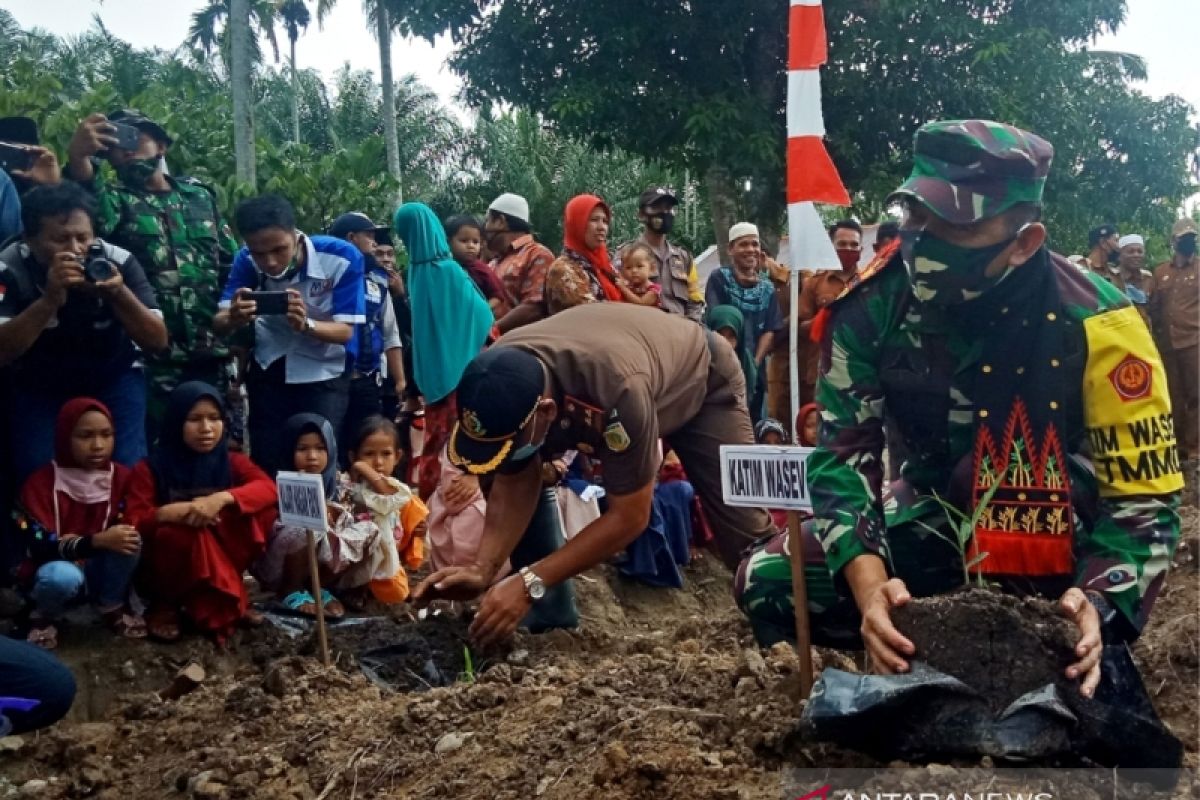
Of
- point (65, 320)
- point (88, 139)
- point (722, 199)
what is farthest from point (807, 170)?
point (722, 199)

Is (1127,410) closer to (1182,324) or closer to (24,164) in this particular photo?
(24,164)

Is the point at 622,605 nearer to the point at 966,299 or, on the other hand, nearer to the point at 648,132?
the point at 966,299

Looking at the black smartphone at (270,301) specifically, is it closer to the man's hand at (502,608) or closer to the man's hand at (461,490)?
the man's hand at (461,490)

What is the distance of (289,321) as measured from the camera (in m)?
5.00

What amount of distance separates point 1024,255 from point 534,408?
1486 millimetres

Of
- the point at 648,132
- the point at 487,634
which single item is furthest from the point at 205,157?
the point at 487,634

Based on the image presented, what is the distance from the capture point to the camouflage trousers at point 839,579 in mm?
2781

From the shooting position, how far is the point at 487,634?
12.1 feet

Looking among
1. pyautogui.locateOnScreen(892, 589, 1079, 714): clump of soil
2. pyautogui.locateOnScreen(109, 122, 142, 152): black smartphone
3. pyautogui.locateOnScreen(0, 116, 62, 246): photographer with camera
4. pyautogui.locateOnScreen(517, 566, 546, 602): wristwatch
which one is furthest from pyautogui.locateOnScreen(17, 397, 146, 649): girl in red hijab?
pyautogui.locateOnScreen(892, 589, 1079, 714): clump of soil

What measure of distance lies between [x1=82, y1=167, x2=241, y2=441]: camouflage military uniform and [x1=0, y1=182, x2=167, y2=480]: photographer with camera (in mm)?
275

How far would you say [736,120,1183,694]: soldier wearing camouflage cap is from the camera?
2.36 meters

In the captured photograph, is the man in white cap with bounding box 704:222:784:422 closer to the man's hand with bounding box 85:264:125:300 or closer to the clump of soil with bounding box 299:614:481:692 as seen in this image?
the clump of soil with bounding box 299:614:481:692

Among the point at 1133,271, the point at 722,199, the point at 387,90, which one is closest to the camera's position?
the point at 1133,271

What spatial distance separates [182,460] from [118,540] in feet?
1.35
